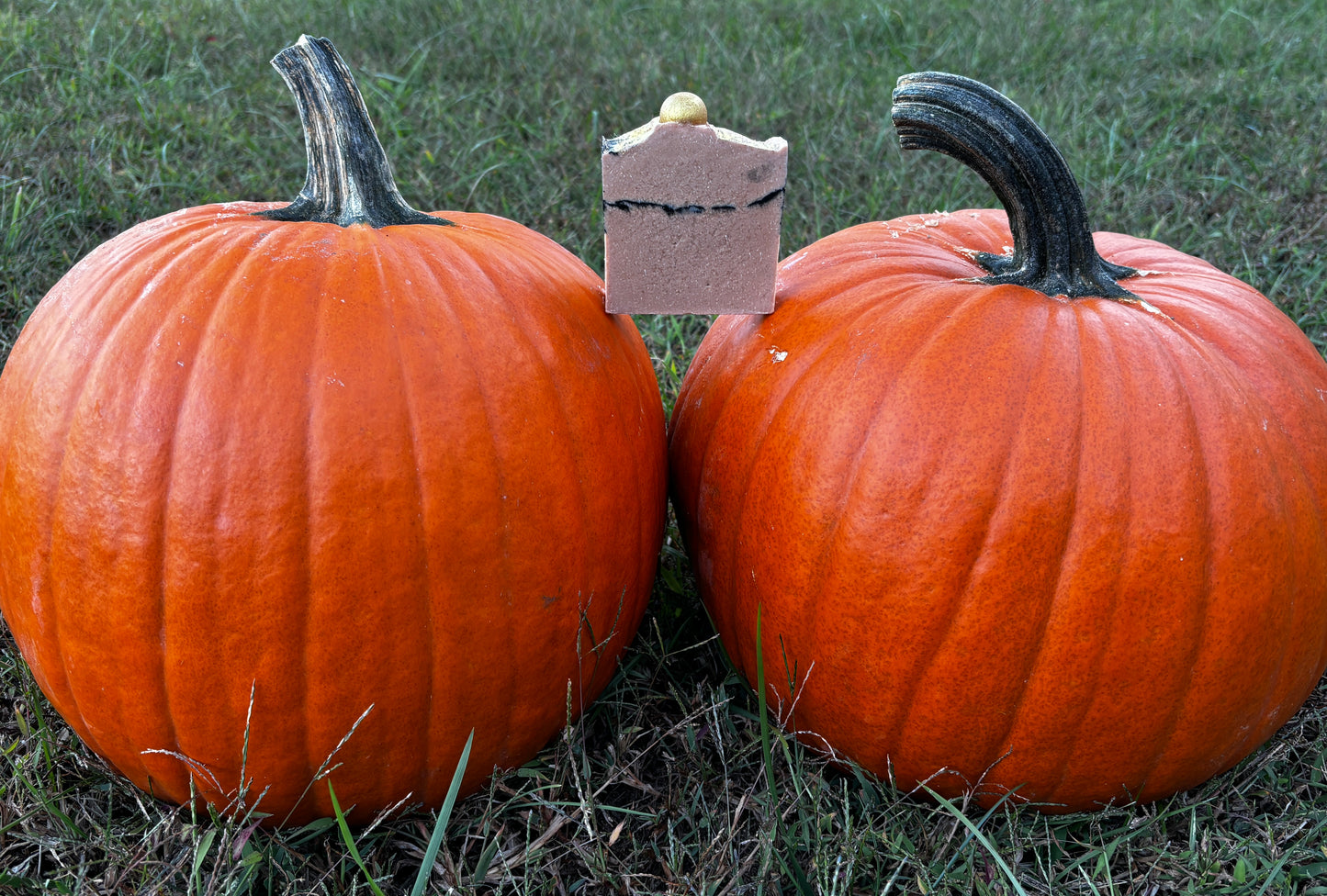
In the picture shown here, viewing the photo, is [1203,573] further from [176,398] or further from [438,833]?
[176,398]

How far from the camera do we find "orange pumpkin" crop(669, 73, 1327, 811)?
1413 millimetres

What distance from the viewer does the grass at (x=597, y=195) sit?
1551 mm

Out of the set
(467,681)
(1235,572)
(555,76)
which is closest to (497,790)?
(467,681)

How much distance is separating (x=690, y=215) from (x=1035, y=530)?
727mm

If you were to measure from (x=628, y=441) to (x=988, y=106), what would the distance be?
84 centimetres

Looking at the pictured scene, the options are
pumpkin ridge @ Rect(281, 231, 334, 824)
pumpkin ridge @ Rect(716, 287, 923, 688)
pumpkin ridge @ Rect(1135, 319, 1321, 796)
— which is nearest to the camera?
pumpkin ridge @ Rect(281, 231, 334, 824)

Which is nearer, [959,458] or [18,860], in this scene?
[959,458]

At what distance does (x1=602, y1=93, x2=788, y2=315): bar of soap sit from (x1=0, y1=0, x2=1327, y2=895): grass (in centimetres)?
65

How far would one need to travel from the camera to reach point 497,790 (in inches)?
66.7

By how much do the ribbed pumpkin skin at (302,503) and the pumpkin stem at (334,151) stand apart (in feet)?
0.29

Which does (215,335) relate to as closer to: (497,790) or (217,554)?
(217,554)

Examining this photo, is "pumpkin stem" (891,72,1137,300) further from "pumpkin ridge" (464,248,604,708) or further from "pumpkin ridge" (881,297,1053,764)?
"pumpkin ridge" (464,248,604,708)

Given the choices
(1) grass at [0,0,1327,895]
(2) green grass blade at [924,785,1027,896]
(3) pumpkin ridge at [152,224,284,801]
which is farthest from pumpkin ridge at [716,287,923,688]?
(3) pumpkin ridge at [152,224,284,801]

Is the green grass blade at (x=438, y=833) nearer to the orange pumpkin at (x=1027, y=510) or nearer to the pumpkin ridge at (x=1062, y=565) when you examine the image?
the orange pumpkin at (x=1027, y=510)
